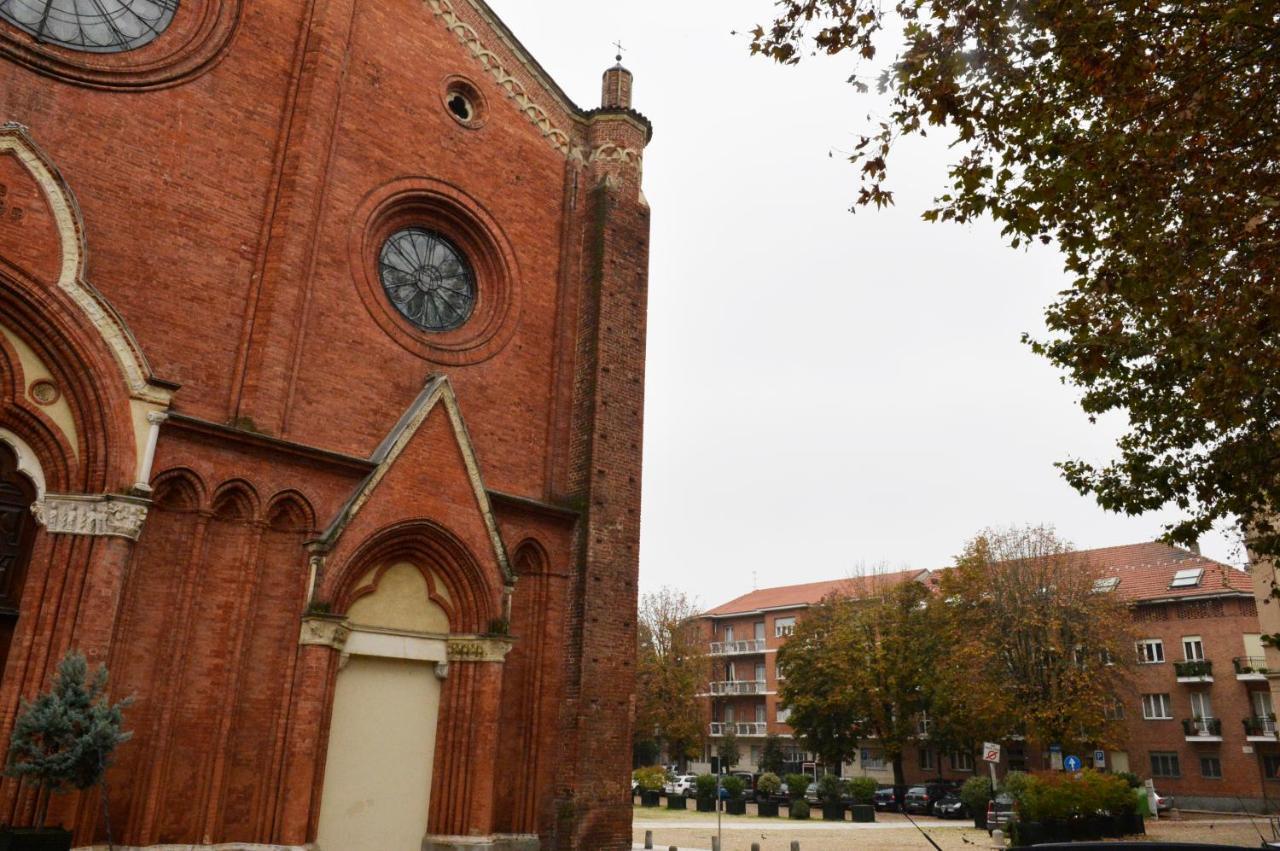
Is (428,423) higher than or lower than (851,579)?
lower

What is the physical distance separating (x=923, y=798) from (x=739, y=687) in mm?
25771

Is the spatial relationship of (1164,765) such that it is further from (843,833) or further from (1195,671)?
(843,833)

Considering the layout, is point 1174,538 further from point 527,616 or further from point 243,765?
point 243,765

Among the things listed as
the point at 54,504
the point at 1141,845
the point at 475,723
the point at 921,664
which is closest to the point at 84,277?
the point at 54,504

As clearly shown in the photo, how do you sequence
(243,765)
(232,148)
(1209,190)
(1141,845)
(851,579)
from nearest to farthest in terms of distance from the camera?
(1141,845)
(1209,190)
(243,765)
(232,148)
(851,579)

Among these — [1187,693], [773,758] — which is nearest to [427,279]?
[1187,693]

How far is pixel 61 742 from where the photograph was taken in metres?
9.43

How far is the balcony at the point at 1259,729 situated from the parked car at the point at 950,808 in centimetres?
1433

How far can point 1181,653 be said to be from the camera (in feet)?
142

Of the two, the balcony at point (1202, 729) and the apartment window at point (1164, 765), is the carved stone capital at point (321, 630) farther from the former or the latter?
the apartment window at point (1164, 765)

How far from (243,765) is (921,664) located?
120ft

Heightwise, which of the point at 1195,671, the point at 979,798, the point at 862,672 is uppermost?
the point at 1195,671

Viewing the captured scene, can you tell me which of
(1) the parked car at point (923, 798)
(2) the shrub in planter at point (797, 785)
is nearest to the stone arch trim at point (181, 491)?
(2) the shrub in planter at point (797, 785)

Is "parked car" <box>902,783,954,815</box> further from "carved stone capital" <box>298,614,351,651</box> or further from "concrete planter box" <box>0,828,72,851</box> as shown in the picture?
"concrete planter box" <box>0,828,72,851</box>
